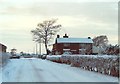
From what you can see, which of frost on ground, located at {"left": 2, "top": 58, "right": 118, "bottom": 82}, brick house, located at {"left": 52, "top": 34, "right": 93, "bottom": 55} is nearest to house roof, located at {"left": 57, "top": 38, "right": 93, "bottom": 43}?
brick house, located at {"left": 52, "top": 34, "right": 93, "bottom": 55}

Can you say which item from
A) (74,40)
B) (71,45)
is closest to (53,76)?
(71,45)

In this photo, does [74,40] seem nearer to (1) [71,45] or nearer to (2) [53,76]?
(1) [71,45]

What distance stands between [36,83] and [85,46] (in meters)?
110

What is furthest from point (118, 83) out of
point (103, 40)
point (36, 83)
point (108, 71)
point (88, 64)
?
point (103, 40)

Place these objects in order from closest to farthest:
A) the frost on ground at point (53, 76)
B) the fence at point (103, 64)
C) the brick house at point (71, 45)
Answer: the frost on ground at point (53, 76), the fence at point (103, 64), the brick house at point (71, 45)

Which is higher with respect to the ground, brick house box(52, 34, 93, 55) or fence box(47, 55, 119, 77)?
brick house box(52, 34, 93, 55)

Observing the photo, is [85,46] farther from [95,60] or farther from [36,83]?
[36,83]

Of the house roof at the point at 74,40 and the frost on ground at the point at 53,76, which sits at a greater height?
the house roof at the point at 74,40

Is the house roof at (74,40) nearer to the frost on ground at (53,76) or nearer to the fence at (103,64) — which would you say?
the fence at (103,64)

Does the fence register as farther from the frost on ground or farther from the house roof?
the house roof

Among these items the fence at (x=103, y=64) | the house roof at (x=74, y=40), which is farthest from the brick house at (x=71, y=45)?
the fence at (x=103, y=64)

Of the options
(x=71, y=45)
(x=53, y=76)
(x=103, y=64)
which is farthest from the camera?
(x=71, y=45)

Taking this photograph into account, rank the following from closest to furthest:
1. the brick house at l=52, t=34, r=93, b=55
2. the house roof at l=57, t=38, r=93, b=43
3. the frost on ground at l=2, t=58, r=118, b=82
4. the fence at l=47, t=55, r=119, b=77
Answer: the frost on ground at l=2, t=58, r=118, b=82
the fence at l=47, t=55, r=119, b=77
the brick house at l=52, t=34, r=93, b=55
the house roof at l=57, t=38, r=93, b=43

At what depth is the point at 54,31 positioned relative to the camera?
109812 mm
